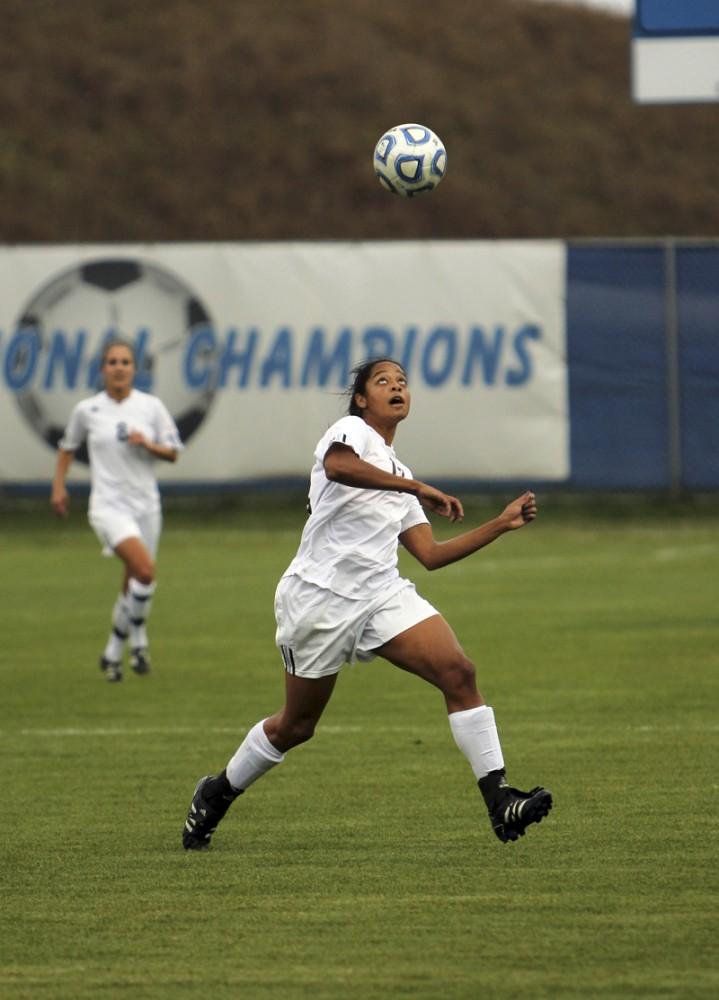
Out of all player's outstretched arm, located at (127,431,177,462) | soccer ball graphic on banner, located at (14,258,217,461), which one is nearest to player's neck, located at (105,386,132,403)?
player's outstretched arm, located at (127,431,177,462)

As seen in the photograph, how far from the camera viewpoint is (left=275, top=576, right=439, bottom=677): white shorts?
8.03m

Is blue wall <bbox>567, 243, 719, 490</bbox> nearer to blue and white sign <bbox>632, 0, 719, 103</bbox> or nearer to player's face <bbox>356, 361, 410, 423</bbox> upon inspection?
blue and white sign <bbox>632, 0, 719, 103</bbox>

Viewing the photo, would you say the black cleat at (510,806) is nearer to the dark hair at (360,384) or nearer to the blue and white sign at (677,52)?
the dark hair at (360,384)

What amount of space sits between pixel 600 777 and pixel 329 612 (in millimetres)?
2383

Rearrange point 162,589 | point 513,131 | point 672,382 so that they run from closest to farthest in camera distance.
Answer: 1. point 162,589
2. point 672,382
3. point 513,131

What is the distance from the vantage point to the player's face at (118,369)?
1467 cm

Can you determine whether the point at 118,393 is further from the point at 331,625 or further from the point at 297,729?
the point at 331,625

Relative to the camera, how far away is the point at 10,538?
2425cm

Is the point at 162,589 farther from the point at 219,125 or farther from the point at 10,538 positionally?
the point at 219,125

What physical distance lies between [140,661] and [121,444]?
1.65 metres

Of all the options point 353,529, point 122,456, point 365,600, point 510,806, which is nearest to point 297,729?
point 365,600

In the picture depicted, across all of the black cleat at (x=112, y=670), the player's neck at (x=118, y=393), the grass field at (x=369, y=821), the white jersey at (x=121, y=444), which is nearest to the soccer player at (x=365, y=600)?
the grass field at (x=369, y=821)

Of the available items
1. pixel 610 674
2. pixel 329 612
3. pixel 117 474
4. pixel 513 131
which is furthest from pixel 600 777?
pixel 513 131

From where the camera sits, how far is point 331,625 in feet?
26.3
